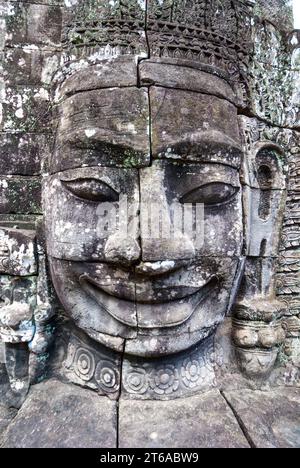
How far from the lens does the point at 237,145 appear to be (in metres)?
2.09

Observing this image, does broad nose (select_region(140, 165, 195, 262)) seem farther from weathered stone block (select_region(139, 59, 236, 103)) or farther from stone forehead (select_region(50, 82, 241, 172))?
weathered stone block (select_region(139, 59, 236, 103))

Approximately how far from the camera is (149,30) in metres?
2.10

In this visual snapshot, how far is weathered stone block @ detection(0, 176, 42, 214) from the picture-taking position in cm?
225

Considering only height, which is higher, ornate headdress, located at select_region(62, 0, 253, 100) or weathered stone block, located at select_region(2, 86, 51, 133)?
ornate headdress, located at select_region(62, 0, 253, 100)

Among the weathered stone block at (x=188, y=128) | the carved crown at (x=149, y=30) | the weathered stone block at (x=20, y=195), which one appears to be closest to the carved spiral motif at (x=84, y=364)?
the weathered stone block at (x=20, y=195)

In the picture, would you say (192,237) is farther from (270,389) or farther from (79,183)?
(270,389)

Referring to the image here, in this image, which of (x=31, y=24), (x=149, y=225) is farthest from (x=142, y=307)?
(x=31, y=24)

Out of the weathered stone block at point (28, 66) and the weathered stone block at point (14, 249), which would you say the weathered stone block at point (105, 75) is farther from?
the weathered stone block at point (14, 249)

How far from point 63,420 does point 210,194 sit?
1.62 meters

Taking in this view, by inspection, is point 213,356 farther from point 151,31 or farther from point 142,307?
point 151,31

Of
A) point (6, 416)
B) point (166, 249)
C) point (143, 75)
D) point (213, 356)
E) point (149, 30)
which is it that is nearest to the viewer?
point (166, 249)

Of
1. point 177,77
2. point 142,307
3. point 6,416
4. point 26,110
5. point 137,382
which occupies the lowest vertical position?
point 6,416

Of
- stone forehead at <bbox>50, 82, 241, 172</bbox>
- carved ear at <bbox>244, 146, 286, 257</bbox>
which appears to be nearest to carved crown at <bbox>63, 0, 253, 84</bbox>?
A: stone forehead at <bbox>50, 82, 241, 172</bbox>

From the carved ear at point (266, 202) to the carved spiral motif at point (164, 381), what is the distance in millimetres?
978
